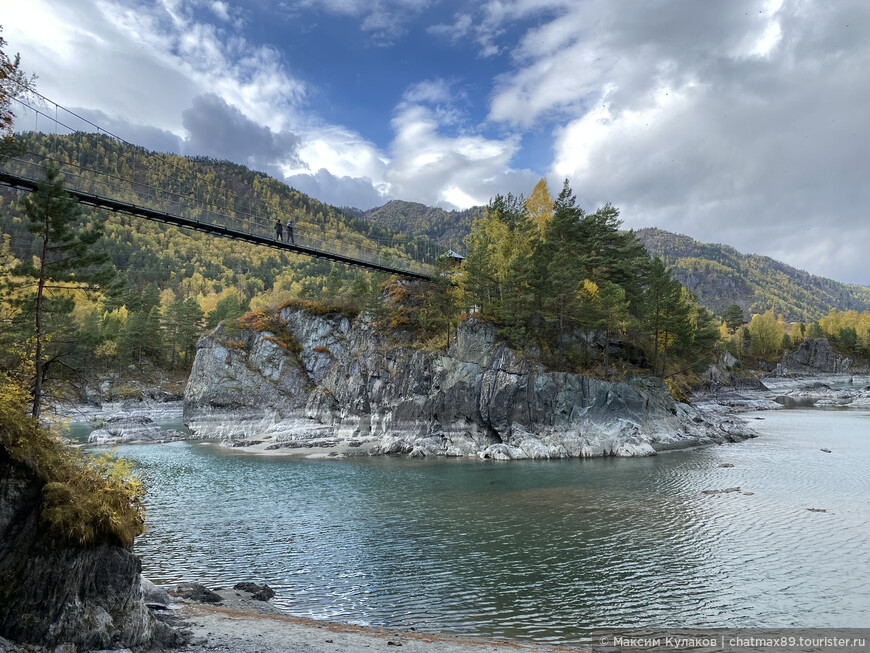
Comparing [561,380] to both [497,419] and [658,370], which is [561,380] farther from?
[658,370]

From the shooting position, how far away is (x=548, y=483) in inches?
1331

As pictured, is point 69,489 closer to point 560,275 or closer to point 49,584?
point 49,584

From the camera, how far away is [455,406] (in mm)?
50938

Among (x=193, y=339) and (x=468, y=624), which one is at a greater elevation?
(x=193, y=339)

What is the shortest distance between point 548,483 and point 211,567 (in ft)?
72.0

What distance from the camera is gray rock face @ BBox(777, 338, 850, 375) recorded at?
146 meters

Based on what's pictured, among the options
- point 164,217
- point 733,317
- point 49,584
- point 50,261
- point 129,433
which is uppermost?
point 733,317

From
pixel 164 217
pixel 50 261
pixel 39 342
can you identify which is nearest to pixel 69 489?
pixel 39 342

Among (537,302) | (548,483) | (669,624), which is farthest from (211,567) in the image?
(537,302)

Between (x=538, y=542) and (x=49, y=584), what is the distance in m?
17.9

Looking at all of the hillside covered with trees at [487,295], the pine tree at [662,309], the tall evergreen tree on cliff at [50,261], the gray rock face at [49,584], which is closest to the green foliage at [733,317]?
the hillside covered with trees at [487,295]

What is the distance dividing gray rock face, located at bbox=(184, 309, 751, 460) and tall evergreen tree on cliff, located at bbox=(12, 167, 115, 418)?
3337 centimetres

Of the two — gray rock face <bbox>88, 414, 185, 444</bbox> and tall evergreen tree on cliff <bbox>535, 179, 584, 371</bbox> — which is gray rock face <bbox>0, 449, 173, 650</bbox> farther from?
gray rock face <bbox>88, 414, 185, 444</bbox>

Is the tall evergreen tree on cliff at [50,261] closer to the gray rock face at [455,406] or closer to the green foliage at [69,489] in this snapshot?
the green foliage at [69,489]
